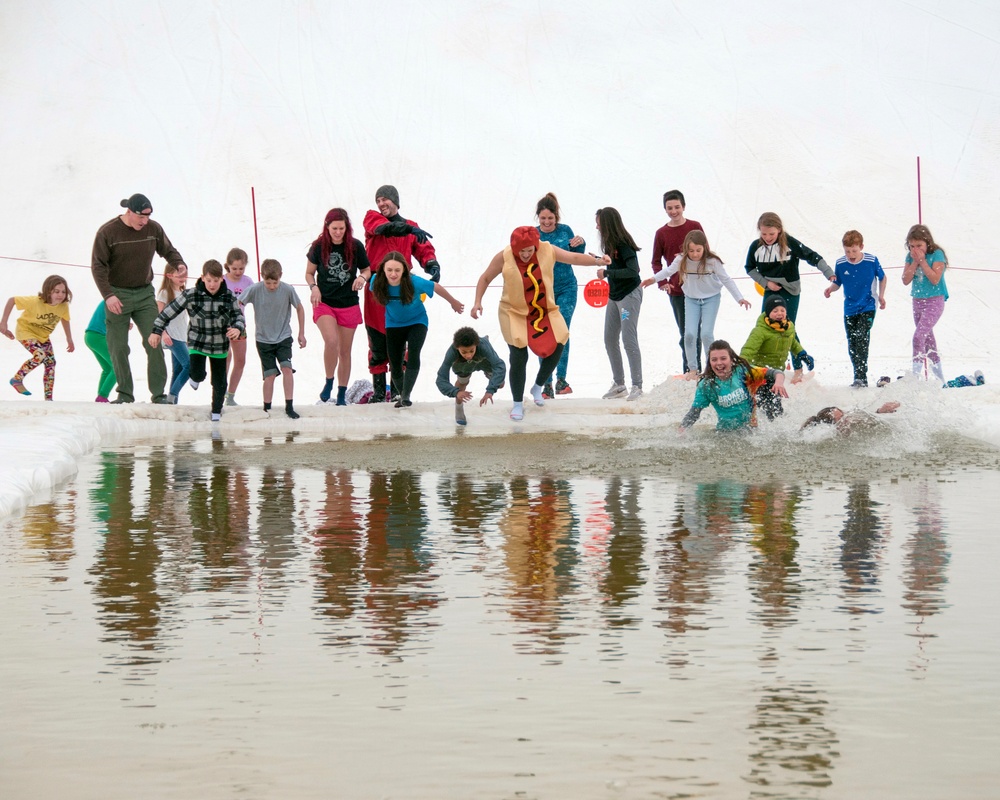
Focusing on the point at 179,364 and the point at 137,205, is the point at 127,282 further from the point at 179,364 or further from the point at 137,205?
the point at 179,364

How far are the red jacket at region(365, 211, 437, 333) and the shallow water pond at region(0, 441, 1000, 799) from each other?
16.9ft

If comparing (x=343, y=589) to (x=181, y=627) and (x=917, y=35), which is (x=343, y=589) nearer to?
(x=181, y=627)

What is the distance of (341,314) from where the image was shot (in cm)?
1141

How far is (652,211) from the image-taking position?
105 feet

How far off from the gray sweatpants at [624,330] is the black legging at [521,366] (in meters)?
0.93

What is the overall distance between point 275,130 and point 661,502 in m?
32.5

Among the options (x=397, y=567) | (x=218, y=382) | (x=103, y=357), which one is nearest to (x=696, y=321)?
(x=218, y=382)

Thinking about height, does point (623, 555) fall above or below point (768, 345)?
below

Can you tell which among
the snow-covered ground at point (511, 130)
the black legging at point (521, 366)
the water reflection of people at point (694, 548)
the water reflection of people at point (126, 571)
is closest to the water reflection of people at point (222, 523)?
the water reflection of people at point (126, 571)

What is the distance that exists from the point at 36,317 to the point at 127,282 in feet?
4.11

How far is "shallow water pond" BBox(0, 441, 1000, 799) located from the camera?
2746mm

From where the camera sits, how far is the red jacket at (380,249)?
1113cm

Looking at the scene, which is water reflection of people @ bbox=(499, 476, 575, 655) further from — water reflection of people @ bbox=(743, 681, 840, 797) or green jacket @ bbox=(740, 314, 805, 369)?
green jacket @ bbox=(740, 314, 805, 369)

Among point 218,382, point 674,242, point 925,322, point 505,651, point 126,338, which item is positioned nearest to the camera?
point 505,651
